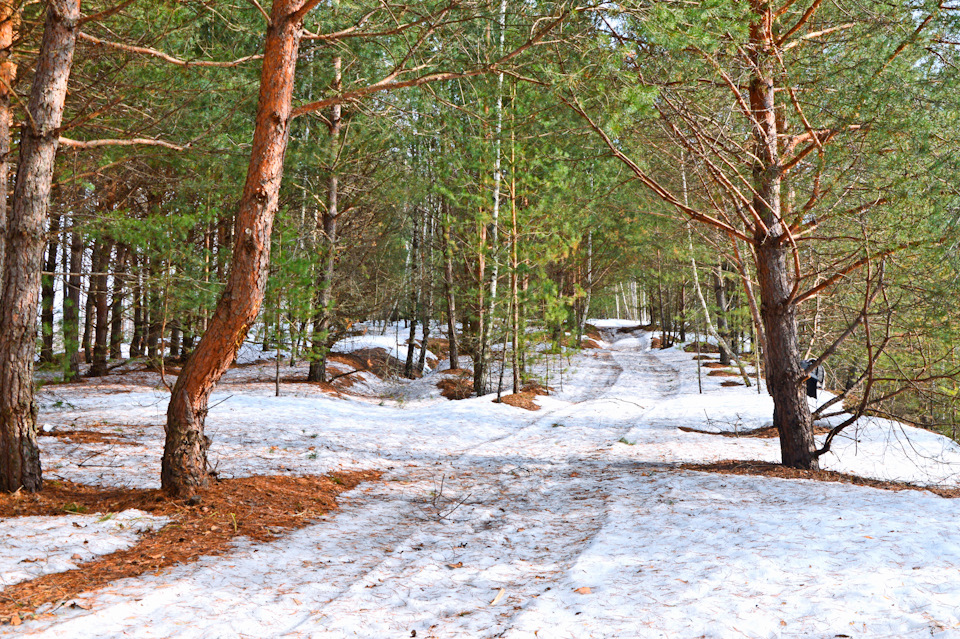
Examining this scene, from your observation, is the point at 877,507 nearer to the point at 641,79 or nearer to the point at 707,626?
the point at 707,626

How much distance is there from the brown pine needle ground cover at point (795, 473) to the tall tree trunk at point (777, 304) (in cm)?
19

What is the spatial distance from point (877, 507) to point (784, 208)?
10.6ft

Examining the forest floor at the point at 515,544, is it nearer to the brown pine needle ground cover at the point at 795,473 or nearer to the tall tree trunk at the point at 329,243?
the brown pine needle ground cover at the point at 795,473

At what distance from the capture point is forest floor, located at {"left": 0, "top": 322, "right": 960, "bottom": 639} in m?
2.74

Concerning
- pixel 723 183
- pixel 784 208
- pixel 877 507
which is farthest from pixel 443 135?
pixel 877 507

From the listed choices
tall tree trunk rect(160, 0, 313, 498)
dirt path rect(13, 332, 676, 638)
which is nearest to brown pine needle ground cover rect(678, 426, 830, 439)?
dirt path rect(13, 332, 676, 638)

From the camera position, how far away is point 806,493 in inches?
200

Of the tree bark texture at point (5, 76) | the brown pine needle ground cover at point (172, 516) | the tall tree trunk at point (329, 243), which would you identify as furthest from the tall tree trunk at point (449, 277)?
the brown pine needle ground cover at point (172, 516)

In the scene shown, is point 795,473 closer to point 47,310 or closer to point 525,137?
point 525,137

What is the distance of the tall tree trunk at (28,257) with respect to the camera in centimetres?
444

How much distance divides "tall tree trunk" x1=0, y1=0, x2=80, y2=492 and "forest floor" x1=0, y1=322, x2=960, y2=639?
53cm

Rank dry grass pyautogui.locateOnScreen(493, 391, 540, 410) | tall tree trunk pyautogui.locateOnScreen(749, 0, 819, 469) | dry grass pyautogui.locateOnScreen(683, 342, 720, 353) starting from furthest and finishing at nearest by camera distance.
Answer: dry grass pyautogui.locateOnScreen(683, 342, 720, 353), dry grass pyautogui.locateOnScreen(493, 391, 540, 410), tall tree trunk pyautogui.locateOnScreen(749, 0, 819, 469)

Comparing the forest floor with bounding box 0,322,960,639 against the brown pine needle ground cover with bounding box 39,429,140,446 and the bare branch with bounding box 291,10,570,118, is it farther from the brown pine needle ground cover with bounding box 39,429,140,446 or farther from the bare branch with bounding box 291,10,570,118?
the bare branch with bounding box 291,10,570,118

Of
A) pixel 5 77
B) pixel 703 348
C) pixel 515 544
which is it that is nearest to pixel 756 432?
pixel 515 544
